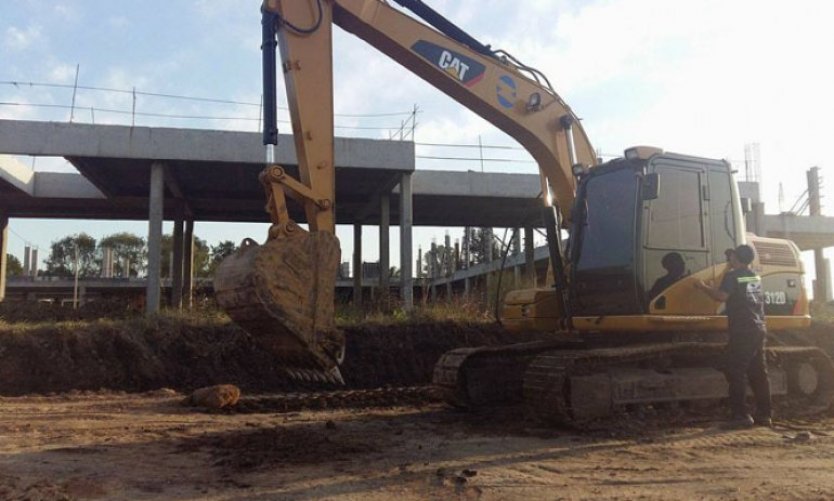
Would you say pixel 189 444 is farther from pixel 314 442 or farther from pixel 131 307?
pixel 131 307

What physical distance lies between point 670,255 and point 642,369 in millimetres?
1340

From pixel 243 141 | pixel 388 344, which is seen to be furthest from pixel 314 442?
pixel 243 141

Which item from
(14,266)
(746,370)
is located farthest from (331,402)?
(14,266)

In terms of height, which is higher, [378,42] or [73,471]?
[378,42]

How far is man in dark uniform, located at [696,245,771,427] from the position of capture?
7.53m

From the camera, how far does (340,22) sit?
8047 mm

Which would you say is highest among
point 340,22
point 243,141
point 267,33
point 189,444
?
point 243,141

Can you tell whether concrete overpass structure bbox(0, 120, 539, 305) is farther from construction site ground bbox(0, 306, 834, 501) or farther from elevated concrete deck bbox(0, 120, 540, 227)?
construction site ground bbox(0, 306, 834, 501)

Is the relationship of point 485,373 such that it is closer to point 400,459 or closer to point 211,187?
point 400,459

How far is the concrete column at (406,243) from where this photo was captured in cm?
1802

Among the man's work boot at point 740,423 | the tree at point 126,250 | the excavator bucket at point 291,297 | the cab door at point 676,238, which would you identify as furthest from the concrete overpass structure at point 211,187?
the tree at point 126,250

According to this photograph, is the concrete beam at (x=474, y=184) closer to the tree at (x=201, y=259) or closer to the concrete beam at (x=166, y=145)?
the concrete beam at (x=166, y=145)

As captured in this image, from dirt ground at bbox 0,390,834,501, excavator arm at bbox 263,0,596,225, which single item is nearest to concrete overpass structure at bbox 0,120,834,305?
excavator arm at bbox 263,0,596,225

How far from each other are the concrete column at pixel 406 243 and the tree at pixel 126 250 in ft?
150
